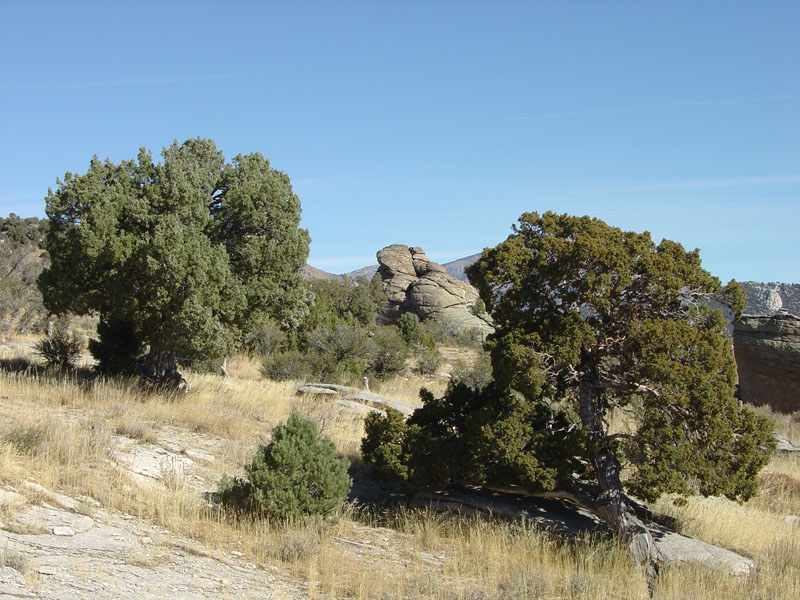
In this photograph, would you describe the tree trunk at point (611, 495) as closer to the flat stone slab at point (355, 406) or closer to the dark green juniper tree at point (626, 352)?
the dark green juniper tree at point (626, 352)

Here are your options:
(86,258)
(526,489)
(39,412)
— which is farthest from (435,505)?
(86,258)

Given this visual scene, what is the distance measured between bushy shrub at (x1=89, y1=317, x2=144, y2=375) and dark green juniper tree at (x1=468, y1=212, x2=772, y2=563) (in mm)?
8787

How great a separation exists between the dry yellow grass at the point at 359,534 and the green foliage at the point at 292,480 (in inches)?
9.7

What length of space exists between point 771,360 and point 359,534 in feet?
70.2

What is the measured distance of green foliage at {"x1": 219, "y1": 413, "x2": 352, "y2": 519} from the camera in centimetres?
773

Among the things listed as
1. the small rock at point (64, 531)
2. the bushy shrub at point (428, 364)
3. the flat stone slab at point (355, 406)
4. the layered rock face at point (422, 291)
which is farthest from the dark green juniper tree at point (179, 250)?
the layered rock face at point (422, 291)

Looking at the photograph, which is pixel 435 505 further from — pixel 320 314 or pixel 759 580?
pixel 320 314

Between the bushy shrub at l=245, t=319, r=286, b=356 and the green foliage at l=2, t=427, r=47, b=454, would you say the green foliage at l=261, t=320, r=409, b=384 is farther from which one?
the green foliage at l=2, t=427, r=47, b=454

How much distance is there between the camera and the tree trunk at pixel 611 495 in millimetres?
7648

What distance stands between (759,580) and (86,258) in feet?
38.2

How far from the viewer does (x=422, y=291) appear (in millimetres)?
54812

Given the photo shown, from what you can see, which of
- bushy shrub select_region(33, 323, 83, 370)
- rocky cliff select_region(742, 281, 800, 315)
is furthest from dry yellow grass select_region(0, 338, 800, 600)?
rocky cliff select_region(742, 281, 800, 315)

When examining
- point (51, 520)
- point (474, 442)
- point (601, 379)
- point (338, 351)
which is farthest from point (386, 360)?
point (51, 520)

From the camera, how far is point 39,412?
10.5 m
